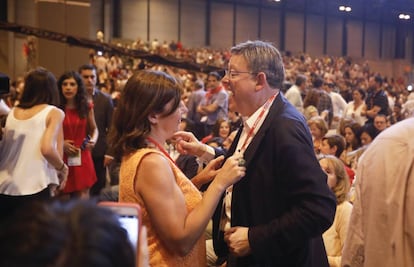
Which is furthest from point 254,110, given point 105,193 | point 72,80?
point 72,80

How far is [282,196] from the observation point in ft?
5.99

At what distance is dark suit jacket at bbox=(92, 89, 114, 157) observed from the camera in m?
5.33

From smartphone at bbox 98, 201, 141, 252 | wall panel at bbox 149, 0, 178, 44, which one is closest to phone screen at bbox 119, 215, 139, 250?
smartphone at bbox 98, 201, 141, 252

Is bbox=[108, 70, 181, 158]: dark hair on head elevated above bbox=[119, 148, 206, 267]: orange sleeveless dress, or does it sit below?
above

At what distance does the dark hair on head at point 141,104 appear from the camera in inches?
70.8

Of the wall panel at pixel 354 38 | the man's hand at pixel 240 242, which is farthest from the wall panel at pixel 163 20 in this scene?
the man's hand at pixel 240 242

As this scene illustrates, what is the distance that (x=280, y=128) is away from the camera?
1.82 m

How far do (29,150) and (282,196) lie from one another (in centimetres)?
218

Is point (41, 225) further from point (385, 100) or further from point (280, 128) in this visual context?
point (385, 100)

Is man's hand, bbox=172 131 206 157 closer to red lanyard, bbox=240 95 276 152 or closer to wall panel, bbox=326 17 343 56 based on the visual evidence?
red lanyard, bbox=240 95 276 152

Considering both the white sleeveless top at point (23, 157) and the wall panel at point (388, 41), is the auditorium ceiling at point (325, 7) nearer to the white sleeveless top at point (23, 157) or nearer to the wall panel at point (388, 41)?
the wall panel at point (388, 41)

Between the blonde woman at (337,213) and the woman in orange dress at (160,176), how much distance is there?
5.00 feet

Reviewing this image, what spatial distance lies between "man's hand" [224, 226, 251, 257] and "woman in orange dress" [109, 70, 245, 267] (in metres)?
0.10

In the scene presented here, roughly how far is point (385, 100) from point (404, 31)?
71.9ft
